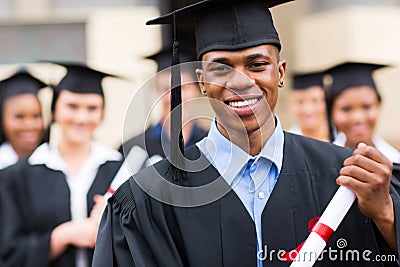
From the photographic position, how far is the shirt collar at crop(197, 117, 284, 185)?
3195 mm

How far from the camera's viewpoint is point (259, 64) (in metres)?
3.09

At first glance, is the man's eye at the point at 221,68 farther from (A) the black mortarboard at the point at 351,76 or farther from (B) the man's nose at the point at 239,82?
(A) the black mortarboard at the point at 351,76

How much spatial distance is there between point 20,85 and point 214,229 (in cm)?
355

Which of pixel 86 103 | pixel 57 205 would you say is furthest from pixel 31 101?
pixel 57 205

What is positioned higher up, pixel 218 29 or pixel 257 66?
pixel 218 29

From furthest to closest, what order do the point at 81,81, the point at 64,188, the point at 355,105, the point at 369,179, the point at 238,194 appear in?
the point at 355,105 → the point at 81,81 → the point at 64,188 → the point at 238,194 → the point at 369,179

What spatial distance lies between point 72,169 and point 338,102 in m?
1.67

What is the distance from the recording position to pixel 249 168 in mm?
3207

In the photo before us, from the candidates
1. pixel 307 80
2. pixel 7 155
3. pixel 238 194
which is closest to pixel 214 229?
pixel 238 194

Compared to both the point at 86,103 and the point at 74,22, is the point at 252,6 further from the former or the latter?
the point at 74,22

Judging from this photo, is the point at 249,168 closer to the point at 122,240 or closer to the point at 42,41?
the point at 122,240

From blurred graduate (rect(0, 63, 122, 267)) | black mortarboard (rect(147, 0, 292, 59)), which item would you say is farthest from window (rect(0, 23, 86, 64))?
black mortarboard (rect(147, 0, 292, 59))

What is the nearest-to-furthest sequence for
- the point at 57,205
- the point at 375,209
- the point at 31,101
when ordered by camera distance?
the point at 375,209
the point at 57,205
the point at 31,101

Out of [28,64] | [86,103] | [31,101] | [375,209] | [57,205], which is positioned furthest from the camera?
[28,64]
